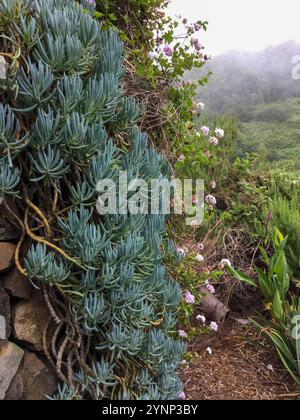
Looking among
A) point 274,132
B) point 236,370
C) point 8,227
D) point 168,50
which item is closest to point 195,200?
point 168,50

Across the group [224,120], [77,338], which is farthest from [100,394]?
[224,120]

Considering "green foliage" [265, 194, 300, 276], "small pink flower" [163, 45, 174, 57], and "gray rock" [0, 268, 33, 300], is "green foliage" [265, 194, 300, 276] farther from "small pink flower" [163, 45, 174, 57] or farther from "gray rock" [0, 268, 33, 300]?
"gray rock" [0, 268, 33, 300]

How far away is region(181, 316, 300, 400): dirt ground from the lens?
2.63 m

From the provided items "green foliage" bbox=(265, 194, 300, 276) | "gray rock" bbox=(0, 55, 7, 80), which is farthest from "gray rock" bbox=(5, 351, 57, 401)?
"green foliage" bbox=(265, 194, 300, 276)

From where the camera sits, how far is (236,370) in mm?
2877

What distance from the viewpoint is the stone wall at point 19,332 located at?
1593 mm

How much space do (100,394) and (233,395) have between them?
3.99 feet

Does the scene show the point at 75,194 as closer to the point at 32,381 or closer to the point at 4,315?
the point at 4,315

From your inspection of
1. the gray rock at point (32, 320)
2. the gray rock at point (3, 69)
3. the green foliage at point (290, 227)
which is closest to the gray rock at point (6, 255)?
the gray rock at point (32, 320)

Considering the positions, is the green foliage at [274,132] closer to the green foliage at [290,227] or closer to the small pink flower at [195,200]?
the green foliage at [290,227]

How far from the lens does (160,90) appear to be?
2.39m

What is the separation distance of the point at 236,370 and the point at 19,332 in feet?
5.76

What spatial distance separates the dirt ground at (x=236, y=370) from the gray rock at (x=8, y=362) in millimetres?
1228
